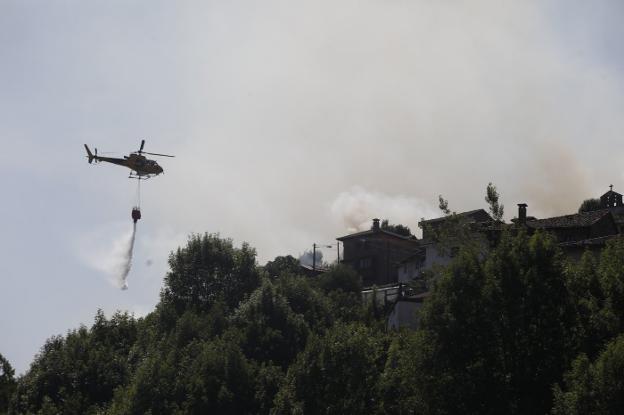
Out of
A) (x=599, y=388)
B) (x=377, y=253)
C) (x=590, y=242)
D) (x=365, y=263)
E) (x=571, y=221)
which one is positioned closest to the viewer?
(x=599, y=388)

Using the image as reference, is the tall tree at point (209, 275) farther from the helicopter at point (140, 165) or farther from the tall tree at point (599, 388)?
the tall tree at point (599, 388)

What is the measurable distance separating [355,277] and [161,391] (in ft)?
157

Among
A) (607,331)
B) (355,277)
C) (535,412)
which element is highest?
(355,277)

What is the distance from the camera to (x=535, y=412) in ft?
123

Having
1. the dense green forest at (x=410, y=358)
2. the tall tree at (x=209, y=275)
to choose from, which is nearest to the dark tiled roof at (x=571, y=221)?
the dense green forest at (x=410, y=358)

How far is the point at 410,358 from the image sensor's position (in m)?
40.7

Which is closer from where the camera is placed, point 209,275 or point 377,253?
point 209,275

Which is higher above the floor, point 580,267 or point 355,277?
point 355,277

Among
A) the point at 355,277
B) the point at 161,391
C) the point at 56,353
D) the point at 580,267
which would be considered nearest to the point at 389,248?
the point at 355,277

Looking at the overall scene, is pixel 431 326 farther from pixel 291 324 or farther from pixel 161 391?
pixel 291 324

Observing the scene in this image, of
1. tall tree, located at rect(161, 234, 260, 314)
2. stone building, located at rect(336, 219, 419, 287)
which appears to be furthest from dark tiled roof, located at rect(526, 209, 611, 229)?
stone building, located at rect(336, 219, 419, 287)

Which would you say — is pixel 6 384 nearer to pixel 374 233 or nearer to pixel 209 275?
pixel 209 275

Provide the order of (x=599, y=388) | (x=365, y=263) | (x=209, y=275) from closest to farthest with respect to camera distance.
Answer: (x=599, y=388)
(x=209, y=275)
(x=365, y=263)

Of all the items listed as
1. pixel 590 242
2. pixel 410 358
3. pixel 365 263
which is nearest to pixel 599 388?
pixel 410 358
